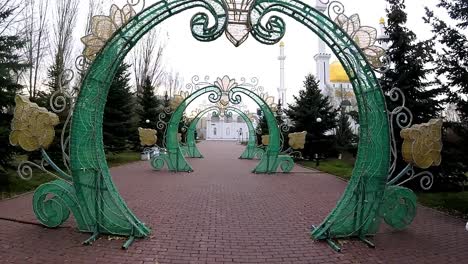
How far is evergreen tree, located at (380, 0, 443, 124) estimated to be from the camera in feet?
36.2

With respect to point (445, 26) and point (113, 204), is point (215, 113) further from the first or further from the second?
point (113, 204)

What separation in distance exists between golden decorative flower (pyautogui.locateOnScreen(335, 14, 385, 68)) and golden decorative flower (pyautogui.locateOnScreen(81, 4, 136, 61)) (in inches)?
127

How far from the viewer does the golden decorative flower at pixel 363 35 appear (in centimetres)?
573

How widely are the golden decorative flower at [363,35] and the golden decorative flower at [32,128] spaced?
15.2 feet

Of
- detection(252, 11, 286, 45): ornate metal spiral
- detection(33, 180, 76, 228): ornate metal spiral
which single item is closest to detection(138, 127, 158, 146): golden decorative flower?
detection(33, 180, 76, 228): ornate metal spiral

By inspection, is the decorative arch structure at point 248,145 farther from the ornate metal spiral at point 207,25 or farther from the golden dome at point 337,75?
the golden dome at point 337,75

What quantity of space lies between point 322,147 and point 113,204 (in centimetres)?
1730

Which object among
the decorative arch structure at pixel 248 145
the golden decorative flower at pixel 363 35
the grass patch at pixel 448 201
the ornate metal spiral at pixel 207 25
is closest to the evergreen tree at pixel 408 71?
the grass patch at pixel 448 201

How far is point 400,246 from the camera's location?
18.3ft

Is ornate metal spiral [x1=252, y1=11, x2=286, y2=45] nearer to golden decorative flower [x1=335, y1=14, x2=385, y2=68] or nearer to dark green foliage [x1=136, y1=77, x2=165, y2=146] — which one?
golden decorative flower [x1=335, y1=14, x2=385, y2=68]

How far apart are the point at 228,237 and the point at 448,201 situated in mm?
6512

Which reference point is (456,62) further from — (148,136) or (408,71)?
(148,136)

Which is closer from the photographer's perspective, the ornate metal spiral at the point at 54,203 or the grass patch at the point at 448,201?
the ornate metal spiral at the point at 54,203

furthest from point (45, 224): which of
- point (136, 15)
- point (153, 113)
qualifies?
point (153, 113)
